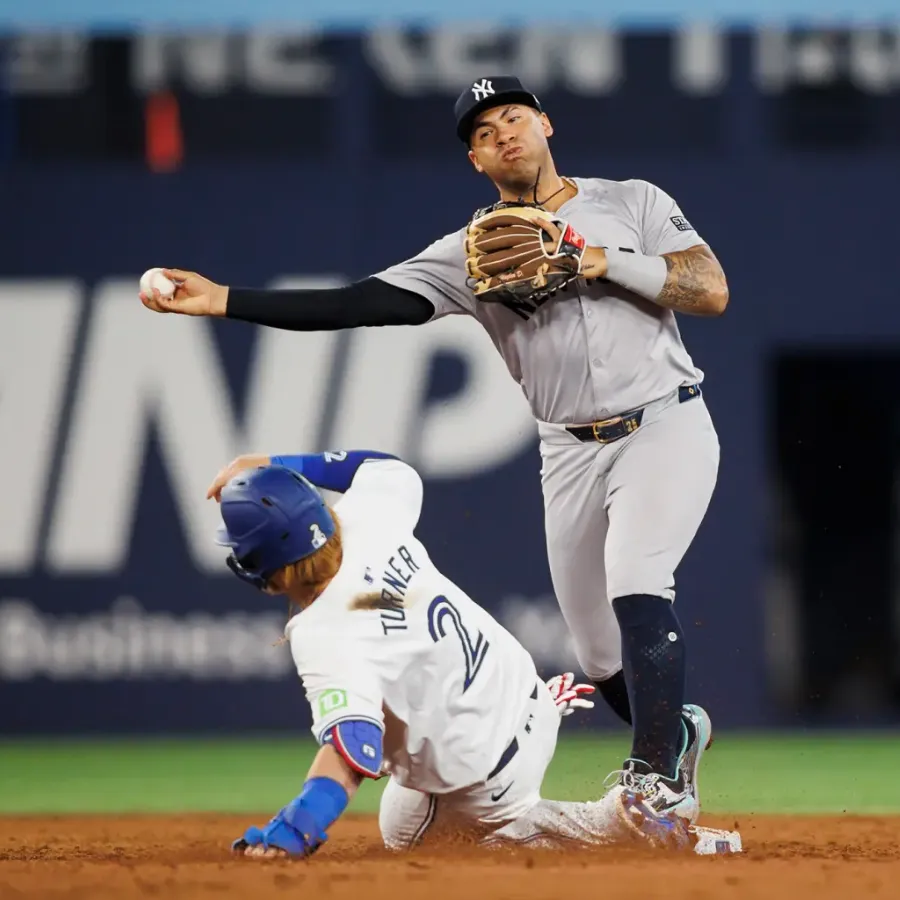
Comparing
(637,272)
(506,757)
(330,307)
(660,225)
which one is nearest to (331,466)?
(330,307)

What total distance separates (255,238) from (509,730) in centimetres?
Result: 588

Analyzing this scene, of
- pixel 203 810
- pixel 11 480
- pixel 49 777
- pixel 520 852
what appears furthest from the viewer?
pixel 11 480

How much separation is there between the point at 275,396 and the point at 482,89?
473 cm

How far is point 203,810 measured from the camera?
6324 millimetres

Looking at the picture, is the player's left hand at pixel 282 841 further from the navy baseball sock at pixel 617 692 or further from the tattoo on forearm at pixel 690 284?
the tattoo on forearm at pixel 690 284

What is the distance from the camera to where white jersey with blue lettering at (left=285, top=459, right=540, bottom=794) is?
3.44m

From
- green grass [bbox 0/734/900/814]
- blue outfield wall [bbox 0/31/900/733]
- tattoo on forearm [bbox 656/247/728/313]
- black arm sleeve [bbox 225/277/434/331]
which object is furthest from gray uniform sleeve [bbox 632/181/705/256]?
blue outfield wall [bbox 0/31/900/733]

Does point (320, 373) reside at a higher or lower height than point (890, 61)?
lower

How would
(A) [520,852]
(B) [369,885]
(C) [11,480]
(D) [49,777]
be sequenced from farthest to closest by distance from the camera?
(C) [11,480] < (D) [49,777] < (A) [520,852] < (B) [369,885]

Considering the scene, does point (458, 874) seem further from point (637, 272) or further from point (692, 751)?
point (637, 272)

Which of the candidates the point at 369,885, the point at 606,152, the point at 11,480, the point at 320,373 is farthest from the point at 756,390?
the point at 369,885

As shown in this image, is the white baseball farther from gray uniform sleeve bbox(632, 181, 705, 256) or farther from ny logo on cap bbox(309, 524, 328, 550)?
gray uniform sleeve bbox(632, 181, 705, 256)

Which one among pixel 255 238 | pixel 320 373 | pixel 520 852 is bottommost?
pixel 520 852

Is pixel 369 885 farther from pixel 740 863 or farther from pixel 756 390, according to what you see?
pixel 756 390
